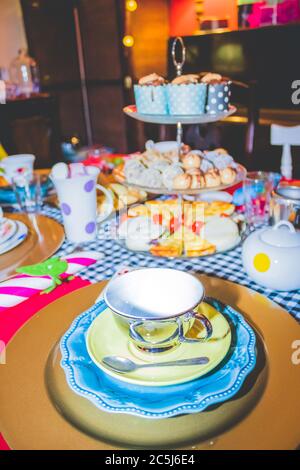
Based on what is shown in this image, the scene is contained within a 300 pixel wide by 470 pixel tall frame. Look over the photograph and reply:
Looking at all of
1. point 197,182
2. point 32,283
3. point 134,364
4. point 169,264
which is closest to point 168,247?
point 169,264

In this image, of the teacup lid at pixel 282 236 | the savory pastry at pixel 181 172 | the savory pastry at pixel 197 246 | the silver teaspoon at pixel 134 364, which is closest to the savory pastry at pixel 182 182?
the savory pastry at pixel 181 172

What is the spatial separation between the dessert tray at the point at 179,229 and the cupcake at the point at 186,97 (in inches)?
8.3

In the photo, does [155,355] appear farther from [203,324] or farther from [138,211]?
[138,211]

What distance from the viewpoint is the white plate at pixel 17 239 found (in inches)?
33.4

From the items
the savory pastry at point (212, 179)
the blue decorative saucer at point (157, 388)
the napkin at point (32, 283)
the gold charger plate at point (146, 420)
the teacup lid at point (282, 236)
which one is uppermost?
the savory pastry at point (212, 179)

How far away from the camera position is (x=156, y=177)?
2.93ft

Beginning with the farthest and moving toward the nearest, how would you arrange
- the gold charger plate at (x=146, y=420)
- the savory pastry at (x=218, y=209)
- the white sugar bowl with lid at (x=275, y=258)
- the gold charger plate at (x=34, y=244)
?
the savory pastry at (x=218, y=209) < the gold charger plate at (x=34, y=244) < the white sugar bowl with lid at (x=275, y=258) < the gold charger plate at (x=146, y=420)

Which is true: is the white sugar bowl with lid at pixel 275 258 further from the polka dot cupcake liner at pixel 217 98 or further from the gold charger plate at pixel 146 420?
the polka dot cupcake liner at pixel 217 98

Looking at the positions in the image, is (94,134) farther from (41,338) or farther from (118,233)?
(41,338)

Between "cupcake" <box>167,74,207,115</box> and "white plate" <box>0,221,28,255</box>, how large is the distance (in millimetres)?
428

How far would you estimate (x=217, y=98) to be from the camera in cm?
90

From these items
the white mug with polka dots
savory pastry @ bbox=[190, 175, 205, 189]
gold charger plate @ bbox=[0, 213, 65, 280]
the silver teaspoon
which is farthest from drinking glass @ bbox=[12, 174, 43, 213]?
the silver teaspoon
